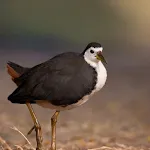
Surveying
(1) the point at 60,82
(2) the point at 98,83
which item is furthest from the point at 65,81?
(2) the point at 98,83

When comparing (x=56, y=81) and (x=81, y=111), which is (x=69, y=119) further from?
(x=56, y=81)

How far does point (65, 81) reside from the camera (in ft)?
7.91

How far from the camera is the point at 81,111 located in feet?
13.9

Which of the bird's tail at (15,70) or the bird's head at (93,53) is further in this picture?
the bird's tail at (15,70)

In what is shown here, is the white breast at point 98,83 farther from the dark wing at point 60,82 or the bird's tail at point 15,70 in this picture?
the bird's tail at point 15,70

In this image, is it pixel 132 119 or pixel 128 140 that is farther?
pixel 132 119

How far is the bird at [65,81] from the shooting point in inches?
94.1

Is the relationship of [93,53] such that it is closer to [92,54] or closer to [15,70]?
[92,54]

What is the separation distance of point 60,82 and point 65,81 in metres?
0.02

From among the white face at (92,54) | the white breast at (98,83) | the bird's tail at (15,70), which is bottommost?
the white breast at (98,83)

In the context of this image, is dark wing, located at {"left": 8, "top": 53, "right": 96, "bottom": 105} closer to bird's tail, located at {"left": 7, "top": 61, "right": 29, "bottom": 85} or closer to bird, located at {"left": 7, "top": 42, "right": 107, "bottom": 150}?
bird, located at {"left": 7, "top": 42, "right": 107, "bottom": 150}

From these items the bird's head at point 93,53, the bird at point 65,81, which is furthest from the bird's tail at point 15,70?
the bird's head at point 93,53

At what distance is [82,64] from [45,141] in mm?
1155

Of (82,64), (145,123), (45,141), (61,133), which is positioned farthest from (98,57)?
(145,123)
